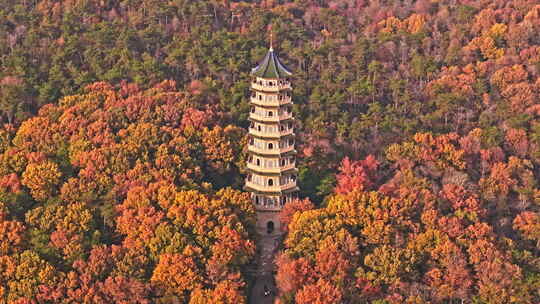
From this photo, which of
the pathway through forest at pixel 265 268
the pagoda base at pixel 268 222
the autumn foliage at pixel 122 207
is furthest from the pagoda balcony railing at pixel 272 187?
the pathway through forest at pixel 265 268

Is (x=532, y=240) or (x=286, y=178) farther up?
(x=286, y=178)

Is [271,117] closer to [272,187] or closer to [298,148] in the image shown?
[272,187]

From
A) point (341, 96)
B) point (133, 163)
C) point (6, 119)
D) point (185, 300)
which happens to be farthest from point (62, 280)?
point (341, 96)

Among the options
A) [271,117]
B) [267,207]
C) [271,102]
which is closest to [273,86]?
[271,102]

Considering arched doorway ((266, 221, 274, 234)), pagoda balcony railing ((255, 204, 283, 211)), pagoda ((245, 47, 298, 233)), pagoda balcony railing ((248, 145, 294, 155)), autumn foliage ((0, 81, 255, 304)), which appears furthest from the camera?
arched doorway ((266, 221, 274, 234))

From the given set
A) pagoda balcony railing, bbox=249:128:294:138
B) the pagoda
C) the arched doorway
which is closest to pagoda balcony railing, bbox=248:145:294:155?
the pagoda

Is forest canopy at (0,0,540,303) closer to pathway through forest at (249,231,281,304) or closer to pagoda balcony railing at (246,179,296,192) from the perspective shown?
pathway through forest at (249,231,281,304)

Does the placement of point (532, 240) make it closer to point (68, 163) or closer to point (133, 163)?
point (133, 163)
